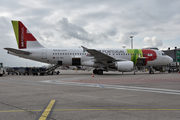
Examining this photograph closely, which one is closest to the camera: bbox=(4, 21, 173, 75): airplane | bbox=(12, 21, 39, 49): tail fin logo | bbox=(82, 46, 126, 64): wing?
bbox=(82, 46, 126, 64): wing

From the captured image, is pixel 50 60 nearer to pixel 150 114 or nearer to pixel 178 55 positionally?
pixel 150 114

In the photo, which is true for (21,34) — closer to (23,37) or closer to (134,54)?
(23,37)

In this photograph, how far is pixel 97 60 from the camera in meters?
25.5

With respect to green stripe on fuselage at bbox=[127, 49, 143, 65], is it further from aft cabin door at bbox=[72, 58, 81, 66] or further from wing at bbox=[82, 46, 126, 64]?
aft cabin door at bbox=[72, 58, 81, 66]

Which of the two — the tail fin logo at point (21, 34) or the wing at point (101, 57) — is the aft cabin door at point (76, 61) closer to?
the wing at point (101, 57)

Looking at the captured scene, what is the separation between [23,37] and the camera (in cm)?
2688

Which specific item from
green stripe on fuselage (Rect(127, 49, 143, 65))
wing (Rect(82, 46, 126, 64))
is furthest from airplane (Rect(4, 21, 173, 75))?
wing (Rect(82, 46, 126, 64))

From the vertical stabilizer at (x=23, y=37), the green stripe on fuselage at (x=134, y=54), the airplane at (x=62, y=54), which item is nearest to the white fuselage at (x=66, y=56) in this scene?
the airplane at (x=62, y=54)

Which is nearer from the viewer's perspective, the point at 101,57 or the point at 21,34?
the point at 101,57

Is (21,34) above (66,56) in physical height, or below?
above

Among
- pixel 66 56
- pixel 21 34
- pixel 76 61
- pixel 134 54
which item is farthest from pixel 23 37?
pixel 134 54

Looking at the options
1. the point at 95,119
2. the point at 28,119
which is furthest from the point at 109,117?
the point at 28,119

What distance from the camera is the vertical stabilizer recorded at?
26.7 m

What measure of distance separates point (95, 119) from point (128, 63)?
2078 cm
